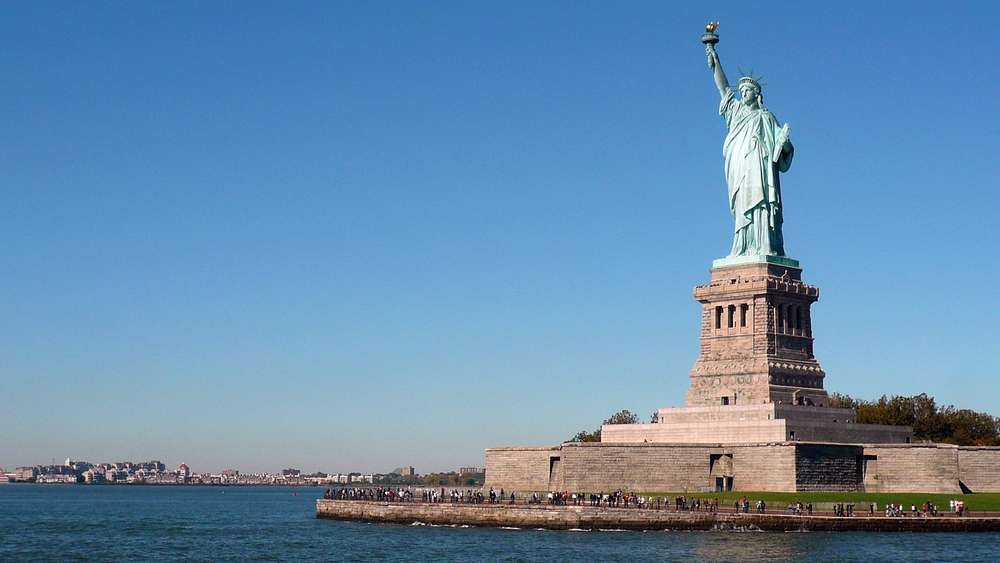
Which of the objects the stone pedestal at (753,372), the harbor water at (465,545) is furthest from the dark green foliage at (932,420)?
the harbor water at (465,545)

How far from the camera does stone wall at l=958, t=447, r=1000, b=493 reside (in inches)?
2650

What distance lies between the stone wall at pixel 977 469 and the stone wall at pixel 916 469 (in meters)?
0.51

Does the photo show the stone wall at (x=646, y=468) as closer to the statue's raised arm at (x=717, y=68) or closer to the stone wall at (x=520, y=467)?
the stone wall at (x=520, y=467)

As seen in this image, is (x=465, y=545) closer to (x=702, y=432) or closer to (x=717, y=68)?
(x=702, y=432)

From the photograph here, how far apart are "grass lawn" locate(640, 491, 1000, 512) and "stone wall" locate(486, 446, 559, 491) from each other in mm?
Result: 6431

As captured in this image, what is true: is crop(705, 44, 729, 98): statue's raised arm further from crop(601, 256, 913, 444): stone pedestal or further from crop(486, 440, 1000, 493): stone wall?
crop(486, 440, 1000, 493): stone wall

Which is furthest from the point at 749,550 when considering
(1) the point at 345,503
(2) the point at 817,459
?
(1) the point at 345,503

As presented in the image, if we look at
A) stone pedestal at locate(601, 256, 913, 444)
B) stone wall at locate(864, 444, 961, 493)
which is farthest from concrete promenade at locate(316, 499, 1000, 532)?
stone pedestal at locate(601, 256, 913, 444)

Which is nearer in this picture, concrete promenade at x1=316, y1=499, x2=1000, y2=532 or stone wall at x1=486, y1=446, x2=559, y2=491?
concrete promenade at x1=316, y1=499, x2=1000, y2=532

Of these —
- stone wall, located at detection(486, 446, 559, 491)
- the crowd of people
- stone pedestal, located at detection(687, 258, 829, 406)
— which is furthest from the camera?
stone pedestal, located at detection(687, 258, 829, 406)

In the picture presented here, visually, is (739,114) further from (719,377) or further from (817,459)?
(817,459)

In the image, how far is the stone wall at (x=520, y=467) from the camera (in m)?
70.6

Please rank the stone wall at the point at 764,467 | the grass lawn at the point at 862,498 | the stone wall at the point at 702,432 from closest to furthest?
the grass lawn at the point at 862,498 → the stone wall at the point at 764,467 → the stone wall at the point at 702,432

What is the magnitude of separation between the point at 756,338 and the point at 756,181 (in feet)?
26.4
